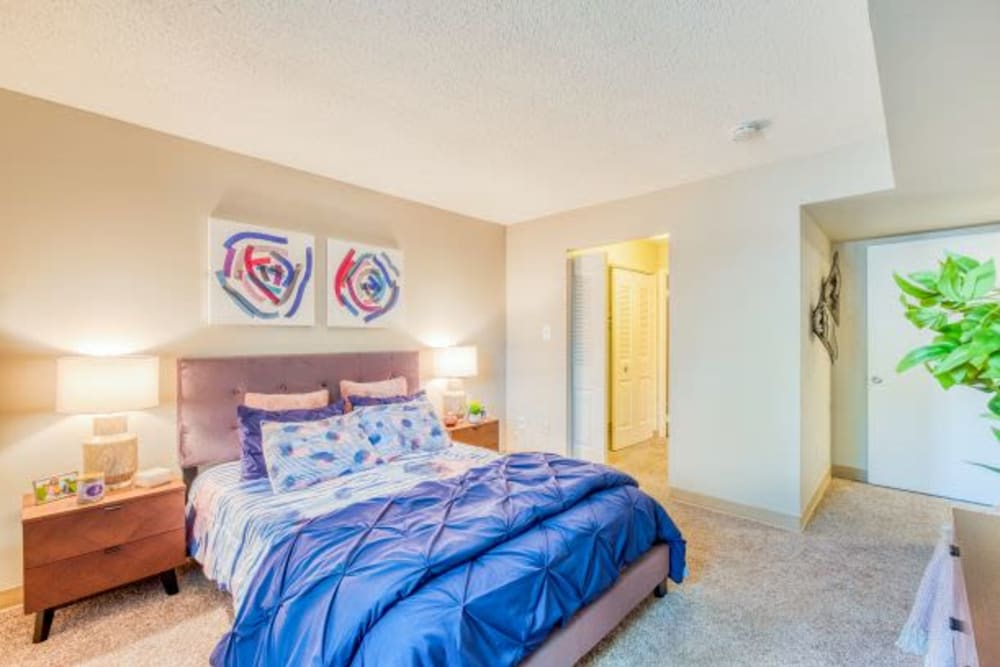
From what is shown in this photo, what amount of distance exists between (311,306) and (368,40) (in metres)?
1.90

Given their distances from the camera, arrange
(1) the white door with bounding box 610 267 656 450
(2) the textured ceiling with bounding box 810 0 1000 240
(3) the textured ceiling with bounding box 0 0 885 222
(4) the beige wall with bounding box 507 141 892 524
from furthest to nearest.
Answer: (1) the white door with bounding box 610 267 656 450 → (4) the beige wall with bounding box 507 141 892 524 → (3) the textured ceiling with bounding box 0 0 885 222 → (2) the textured ceiling with bounding box 810 0 1000 240

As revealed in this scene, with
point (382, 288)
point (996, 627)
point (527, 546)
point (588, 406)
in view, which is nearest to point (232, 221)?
point (382, 288)

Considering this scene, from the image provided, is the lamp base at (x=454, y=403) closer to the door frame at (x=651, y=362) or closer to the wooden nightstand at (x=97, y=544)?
the door frame at (x=651, y=362)

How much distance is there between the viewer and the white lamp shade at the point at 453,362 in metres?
3.90

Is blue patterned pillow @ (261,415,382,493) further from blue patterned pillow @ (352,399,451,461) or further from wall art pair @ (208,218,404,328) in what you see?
wall art pair @ (208,218,404,328)

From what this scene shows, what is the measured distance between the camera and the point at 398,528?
1.72m

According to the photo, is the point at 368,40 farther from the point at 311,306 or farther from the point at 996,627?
the point at 996,627

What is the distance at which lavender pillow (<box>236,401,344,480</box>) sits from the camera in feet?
8.18

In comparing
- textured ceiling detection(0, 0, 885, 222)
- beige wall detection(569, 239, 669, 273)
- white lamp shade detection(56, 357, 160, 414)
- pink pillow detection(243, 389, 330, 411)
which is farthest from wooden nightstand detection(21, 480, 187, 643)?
beige wall detection(569, 239, 669, 273)

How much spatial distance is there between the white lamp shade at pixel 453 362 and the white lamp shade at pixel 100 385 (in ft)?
6.68

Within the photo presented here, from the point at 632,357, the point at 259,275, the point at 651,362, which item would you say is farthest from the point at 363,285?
the point at 651,362

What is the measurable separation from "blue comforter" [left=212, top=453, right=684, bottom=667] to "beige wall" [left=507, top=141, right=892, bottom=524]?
5.15 ft

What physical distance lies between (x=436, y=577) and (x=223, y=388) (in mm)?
2027

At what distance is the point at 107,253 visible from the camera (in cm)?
250
